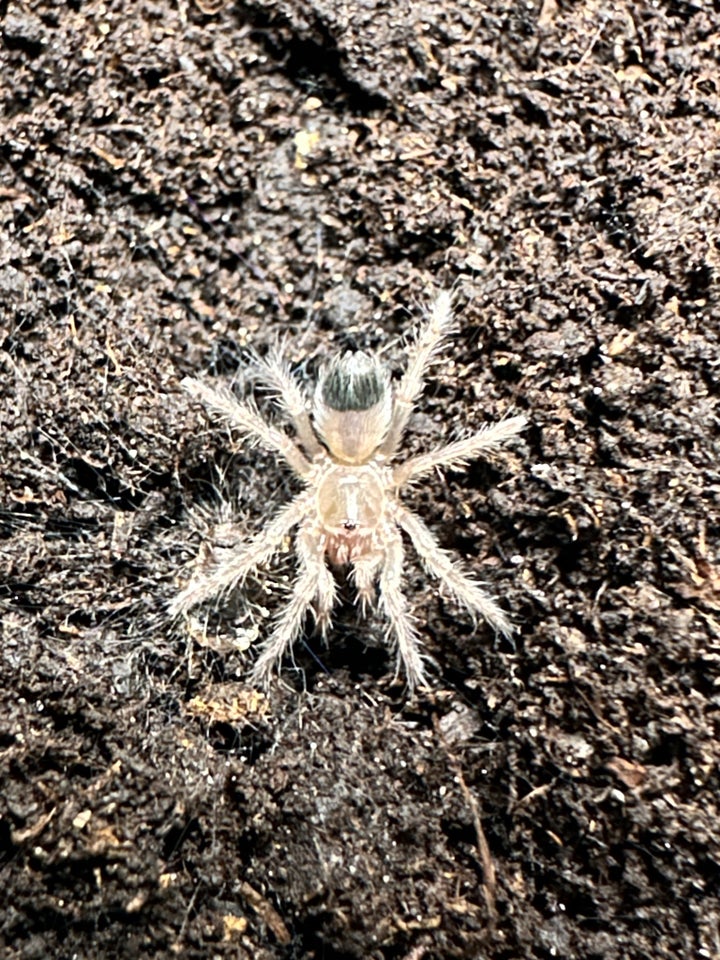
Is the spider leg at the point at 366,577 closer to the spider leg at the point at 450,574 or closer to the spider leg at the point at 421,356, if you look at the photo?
the spider leg at the point at 450,574

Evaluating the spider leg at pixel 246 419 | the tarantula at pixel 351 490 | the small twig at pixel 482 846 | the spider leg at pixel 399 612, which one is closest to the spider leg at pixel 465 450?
the tarantula at pixel 351 490

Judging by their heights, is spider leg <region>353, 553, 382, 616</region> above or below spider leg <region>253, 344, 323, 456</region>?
below

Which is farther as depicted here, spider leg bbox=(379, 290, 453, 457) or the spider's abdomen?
the spider's abdomen

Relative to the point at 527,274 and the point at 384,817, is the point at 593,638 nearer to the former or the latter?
the point at 384,817

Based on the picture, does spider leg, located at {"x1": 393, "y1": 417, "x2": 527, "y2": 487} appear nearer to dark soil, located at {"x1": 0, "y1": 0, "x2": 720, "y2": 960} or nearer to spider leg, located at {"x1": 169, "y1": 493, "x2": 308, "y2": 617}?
dark soil, located at {"x1": 0, "y1": 0, "x2": 720, "y2": 960}

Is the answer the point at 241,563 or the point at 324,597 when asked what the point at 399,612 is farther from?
the point at 241,563

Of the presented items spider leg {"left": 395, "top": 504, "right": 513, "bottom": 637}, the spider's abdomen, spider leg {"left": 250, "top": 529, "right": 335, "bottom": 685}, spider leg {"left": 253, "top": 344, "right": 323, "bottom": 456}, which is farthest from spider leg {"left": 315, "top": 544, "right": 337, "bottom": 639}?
spider leg {"left": 253, "top": 344, "right": 323, "bottom": 456}

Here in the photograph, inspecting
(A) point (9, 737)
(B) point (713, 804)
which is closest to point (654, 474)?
(B) point (713, 804)
